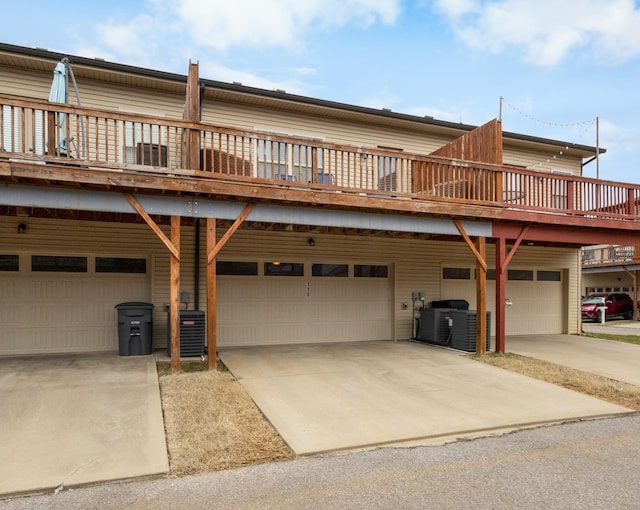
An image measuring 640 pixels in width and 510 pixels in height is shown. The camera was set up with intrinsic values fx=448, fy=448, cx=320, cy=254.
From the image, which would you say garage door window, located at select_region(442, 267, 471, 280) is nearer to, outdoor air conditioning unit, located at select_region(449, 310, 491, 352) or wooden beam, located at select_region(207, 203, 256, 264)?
outdoor air conditioning unit, located at select_region(449, 310, 491, 352)

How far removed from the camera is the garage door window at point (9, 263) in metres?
8.31

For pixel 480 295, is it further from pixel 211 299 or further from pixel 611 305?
pixel 611 305

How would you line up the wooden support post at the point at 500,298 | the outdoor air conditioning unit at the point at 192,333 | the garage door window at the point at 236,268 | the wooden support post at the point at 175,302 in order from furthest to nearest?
the garage door window at the point at 236,268
the wooden support post at the point at 500,298
the outdoor air conditioning unit at the point at 192,333
the wooden support post at the point at 175,302

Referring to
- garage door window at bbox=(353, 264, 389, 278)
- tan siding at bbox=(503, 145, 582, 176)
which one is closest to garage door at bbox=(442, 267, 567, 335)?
garage door window at bbox=(353, 264, 389, 278)

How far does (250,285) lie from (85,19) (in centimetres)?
1127

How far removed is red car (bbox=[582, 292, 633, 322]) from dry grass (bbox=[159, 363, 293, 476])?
18677mm

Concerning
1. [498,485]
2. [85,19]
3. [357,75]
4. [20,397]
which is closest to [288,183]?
[20,397]

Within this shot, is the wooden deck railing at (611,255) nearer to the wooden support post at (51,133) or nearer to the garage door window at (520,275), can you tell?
the garage door window at (520,275)

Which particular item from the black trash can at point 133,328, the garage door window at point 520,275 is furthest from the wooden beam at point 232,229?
the garage door window at point 520,275

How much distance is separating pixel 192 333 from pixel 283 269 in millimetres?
2911

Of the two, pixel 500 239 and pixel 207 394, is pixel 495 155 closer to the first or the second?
pixel 500 239

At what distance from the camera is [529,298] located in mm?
12781

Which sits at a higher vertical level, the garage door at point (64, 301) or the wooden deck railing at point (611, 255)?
the wooden deck railing at point (611, 255)

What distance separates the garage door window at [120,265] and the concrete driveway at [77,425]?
216 centimetres
